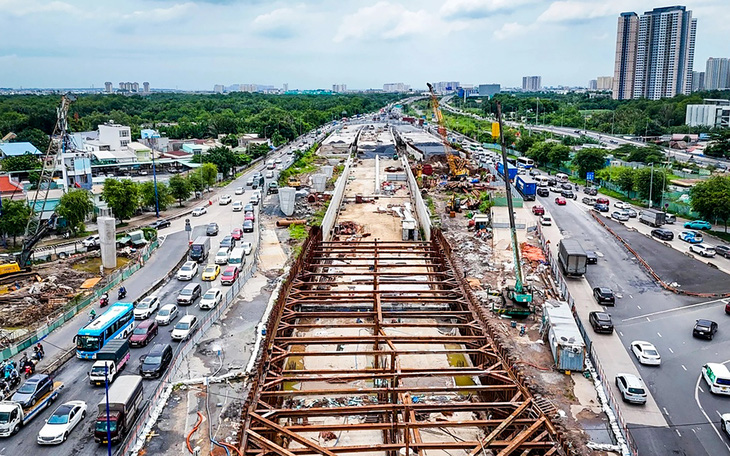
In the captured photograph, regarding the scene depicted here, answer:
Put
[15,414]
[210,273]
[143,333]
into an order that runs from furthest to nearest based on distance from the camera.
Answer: [210,273] → [143,333] → [15,414]

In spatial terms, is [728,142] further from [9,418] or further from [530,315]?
[9,418]

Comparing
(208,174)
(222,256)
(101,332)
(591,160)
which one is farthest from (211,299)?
(591,160)

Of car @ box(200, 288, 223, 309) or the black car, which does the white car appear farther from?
the black car

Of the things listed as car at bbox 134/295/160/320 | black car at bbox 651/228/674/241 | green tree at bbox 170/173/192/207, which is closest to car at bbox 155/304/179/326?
car at bbox 134/295/160/320

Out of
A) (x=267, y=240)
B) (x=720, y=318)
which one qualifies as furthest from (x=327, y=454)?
(x=267, y=240)

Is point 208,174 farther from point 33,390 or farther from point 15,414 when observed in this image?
point 15,414
